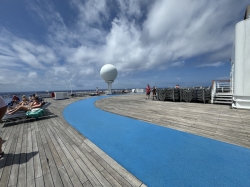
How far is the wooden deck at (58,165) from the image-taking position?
7.53ft

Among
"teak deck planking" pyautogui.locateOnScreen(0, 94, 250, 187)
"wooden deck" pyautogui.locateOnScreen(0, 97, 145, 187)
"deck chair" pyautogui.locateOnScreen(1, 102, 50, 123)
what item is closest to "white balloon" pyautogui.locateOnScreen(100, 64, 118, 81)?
"deck chair" pyautogui.locateOnScreen(1, 102, 50, 123)

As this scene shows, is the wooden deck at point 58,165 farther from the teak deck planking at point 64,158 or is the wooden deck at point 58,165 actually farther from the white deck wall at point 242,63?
the white deck wall at point 242,63

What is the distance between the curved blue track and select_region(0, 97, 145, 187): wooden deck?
37 centimetres

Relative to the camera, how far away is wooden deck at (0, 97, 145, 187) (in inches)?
90.4

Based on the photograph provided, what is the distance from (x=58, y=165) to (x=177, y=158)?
120 inches

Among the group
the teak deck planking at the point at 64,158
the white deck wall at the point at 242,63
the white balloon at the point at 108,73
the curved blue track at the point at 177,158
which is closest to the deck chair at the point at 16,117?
the teak deck planking at the point at 64,158

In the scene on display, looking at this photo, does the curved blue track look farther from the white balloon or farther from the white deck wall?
the white balloon

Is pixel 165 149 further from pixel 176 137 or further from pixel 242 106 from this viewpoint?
pixel 242 106

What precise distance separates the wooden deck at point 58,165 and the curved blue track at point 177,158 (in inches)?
14.4

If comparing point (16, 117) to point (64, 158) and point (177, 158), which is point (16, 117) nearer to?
point (64, 158)

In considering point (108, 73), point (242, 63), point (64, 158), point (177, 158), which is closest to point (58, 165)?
point (64, 158)

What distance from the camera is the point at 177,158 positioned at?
3.01 metres

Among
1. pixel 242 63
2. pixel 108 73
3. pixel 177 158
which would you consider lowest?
pixel 177 158

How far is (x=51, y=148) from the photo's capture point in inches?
138
